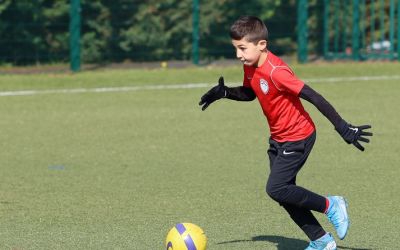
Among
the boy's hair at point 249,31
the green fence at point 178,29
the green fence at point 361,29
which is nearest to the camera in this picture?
the boy's hair at point 249,31

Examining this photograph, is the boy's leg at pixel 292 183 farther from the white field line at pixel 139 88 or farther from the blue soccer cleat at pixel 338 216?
the white field line at pixel 139 88

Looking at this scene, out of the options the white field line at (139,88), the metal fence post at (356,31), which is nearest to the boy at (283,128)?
the white field line at (139,88)

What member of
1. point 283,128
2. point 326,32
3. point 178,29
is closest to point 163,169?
point 283,128

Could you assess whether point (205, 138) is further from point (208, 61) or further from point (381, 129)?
point (208, 61)

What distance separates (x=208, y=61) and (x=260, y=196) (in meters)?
14.1

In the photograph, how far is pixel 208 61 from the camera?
2408 centimetres

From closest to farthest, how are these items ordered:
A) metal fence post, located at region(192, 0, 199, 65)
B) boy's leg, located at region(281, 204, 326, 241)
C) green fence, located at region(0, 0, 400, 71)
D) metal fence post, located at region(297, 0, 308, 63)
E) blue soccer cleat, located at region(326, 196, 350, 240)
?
blue soccer cleat, located at region(326, 196, 350, 240) → boy's leg, located at region(281, 204, 326, 241) → green fence, located at region(0, 0, 400, 71) → metal fence post, located at region(192, 0, 199, 65) → metal fence post, located at region(297, 0, 308, 63)

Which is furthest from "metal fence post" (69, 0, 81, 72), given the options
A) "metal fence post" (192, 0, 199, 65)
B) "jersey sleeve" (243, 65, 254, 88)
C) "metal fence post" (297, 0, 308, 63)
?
"jersey sleeve" (243, 65, 254, 88)

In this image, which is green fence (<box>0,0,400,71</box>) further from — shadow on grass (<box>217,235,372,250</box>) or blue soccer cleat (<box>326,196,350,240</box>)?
blue soccer cleat (<box>326,196,350,240</box>)

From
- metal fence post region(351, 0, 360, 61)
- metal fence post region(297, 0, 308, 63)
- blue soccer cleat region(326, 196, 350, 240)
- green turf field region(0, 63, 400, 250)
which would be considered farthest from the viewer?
metal fence post region(351, 0, 360, 61)

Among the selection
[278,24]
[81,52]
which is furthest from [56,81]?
[278,24]

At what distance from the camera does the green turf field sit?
847 cm

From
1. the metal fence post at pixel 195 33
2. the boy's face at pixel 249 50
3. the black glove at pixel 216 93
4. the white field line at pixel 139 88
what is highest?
the boy's face at pixel 249 50

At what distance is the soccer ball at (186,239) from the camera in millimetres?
7254
